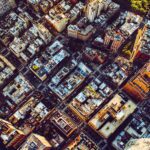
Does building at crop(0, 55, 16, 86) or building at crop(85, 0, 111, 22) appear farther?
building at crop(85, 0, 111, 22)

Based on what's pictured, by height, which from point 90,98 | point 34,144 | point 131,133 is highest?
point 34,144

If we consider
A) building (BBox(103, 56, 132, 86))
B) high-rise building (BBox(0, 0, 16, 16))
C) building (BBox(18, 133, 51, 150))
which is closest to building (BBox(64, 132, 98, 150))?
building (BBox(18, 133, 51, 150))

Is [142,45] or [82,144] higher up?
[142,45]

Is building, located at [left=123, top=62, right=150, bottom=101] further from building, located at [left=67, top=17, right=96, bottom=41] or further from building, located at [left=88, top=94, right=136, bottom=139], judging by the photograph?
building, located at [left=67, top=17, right=96, bottom=41]

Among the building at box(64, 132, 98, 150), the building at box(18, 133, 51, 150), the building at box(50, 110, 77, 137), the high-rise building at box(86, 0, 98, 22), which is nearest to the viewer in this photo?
the building at box(18, 133, 51, 150)

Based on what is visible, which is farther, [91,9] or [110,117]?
[91,9]

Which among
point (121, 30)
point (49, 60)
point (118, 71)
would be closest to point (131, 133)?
point (118, 71)

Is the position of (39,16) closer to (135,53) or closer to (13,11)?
(13,11)

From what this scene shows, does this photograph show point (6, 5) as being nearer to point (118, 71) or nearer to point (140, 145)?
point (118, 71)
